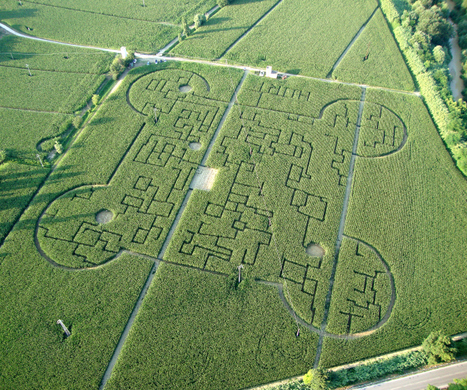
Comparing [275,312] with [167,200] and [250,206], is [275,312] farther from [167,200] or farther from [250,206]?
[167,200]

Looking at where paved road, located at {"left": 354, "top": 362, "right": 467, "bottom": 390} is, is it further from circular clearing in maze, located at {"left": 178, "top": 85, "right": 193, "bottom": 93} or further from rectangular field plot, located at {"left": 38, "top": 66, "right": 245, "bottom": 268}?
circular clearing in maze, located at {"left": 178, "top": 85, "right": 193, "bottom": 93}

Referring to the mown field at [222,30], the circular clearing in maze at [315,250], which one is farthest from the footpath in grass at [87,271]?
the circular clearing in maze at [315,250]

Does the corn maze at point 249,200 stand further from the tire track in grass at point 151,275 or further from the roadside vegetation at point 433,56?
the roadside vegetation at point 433,56

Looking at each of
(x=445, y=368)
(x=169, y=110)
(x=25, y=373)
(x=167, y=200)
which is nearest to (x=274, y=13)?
(x=169, y=110)

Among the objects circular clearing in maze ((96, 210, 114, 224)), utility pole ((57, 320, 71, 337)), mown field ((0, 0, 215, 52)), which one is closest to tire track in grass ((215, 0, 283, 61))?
mown field ((0, 0, 215, 52))

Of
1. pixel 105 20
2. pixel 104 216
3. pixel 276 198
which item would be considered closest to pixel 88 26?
pixel 105 20

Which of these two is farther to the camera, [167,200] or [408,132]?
[408,132]
